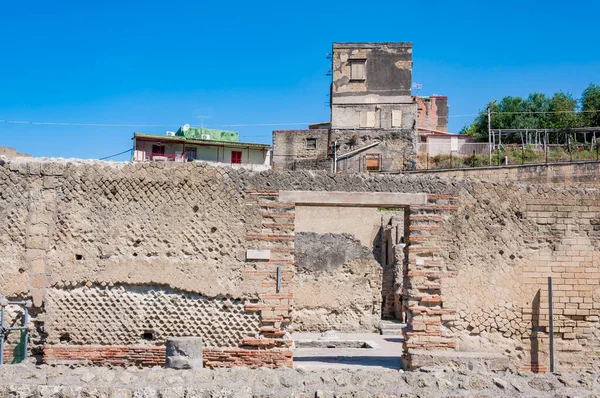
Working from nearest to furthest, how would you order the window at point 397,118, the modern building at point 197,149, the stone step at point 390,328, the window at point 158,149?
the stone step at point 390,328 < the window at point 397,118 < the modern building at point 197,149 < the window at point 158,149

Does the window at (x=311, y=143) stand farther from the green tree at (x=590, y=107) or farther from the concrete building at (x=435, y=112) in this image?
the green tree at (x=590, y=107)

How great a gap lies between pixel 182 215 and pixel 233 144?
24279 millimetres

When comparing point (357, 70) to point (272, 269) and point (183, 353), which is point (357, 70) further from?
point (183, 353)

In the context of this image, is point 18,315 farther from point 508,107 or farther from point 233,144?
point 508,107

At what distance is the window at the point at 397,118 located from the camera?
31.3m

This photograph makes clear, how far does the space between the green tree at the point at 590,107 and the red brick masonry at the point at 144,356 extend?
31.3 meters

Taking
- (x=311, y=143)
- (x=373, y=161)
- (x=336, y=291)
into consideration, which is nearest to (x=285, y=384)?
(x=336, y=291)

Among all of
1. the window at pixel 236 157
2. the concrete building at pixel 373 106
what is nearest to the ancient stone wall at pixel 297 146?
the window at pixel 236 157

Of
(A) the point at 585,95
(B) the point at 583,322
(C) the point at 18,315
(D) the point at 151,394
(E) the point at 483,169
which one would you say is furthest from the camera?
(A) the point at 585,95

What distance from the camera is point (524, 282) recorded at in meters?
10.1

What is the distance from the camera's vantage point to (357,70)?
31250 mm

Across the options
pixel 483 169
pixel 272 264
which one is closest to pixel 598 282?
pixel 272 264

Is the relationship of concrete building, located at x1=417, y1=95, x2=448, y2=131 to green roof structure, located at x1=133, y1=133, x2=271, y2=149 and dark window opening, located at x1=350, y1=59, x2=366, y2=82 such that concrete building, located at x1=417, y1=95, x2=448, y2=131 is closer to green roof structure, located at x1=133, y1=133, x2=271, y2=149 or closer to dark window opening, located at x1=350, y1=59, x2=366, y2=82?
dark window opening, located at x1=350, y1=59, x2=366, y2=82

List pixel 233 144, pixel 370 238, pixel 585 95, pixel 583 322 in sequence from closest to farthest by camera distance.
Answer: pixel 583 322 → pixel 370 238 → pixel 233 144 → pixel 585 95
